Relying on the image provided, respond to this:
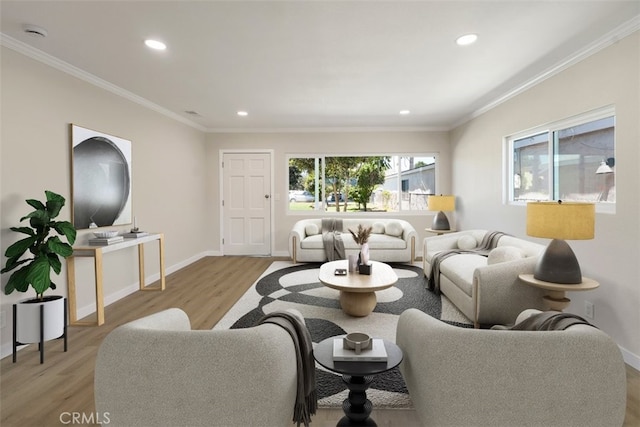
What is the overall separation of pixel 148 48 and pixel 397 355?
Result: 306 centimetres

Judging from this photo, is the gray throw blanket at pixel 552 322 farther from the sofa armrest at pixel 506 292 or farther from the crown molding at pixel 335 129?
the crown molding at pixel 335 129

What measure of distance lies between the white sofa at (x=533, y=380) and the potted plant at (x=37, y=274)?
113 inches

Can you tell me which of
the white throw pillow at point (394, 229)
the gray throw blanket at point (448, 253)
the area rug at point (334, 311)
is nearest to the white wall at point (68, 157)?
the area rug at point (334, 311)

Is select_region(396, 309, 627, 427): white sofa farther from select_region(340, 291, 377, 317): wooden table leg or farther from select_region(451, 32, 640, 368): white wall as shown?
select_region(340, 291, 377, 317): wooden table leg

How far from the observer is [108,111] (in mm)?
3889

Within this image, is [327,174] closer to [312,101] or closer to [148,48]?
[312,101]

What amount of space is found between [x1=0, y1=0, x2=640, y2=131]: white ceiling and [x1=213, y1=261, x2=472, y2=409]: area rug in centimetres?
245

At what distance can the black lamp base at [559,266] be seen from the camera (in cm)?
249

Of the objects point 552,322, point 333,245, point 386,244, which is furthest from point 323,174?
point 552,322

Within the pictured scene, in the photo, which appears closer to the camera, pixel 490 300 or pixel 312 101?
pixel 490 300

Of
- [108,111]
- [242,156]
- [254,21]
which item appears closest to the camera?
[254,21]

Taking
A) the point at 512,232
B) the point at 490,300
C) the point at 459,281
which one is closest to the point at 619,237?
the point at 490,300

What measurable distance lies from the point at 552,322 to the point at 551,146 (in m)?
2.96

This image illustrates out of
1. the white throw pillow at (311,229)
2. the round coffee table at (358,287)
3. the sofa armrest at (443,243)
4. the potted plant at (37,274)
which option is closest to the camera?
the potted plant at (37,274)
